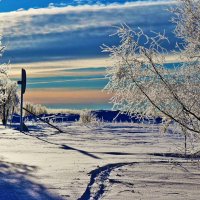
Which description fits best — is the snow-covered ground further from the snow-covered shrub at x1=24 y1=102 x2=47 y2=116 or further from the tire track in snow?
the snow-covered shrub at x1=24 y1=102 x2=47 y2=116

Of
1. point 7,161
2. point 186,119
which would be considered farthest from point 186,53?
point 7,161

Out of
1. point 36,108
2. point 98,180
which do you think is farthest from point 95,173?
point 36,108

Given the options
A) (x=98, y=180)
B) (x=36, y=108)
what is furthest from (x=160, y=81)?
(x=36, y=108)

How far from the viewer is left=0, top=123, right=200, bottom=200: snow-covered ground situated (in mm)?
9750

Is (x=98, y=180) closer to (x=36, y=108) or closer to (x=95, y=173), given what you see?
(x=95, y=173)

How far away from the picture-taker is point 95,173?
12.2m

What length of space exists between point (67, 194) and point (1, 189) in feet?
4.09

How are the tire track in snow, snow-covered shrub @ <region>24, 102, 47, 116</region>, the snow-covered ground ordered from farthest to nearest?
1. snow-covered shrub @ <region>24, 102, 47, 116</region>
2. the snow-covered ground
3. the tire track in snow

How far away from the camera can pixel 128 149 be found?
61.1 feet

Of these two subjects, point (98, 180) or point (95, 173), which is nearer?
point (98, 180)

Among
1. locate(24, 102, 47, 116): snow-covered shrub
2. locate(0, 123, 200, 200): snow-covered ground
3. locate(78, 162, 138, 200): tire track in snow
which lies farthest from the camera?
locate(24, 102, 47, 116): snow-covered shrub

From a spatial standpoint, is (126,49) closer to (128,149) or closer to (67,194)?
(67,194)

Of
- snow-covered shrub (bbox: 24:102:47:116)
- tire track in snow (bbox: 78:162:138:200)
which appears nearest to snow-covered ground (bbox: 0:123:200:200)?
tire track in snow (bbox: 78:162:138:200)

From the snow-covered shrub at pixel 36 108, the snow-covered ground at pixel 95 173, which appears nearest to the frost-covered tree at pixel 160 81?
the snow-covered ground at pixel 95 173
